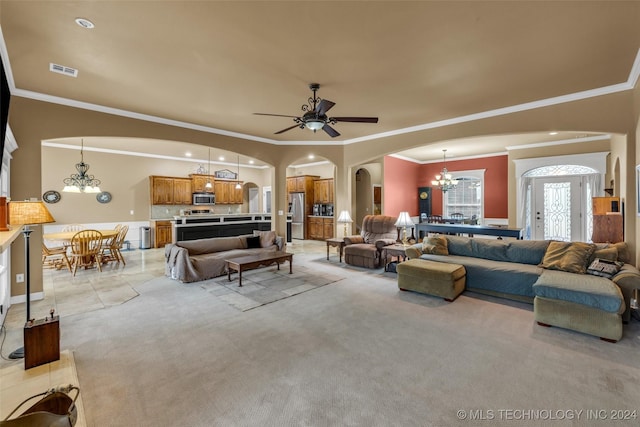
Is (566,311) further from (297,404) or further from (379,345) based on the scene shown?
(297,404)

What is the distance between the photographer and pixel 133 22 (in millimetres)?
2586

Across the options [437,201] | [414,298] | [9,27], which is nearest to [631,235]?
[414,298]

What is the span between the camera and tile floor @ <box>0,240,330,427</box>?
1979mm

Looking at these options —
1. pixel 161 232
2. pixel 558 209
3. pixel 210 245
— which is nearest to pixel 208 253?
pixel 210 245

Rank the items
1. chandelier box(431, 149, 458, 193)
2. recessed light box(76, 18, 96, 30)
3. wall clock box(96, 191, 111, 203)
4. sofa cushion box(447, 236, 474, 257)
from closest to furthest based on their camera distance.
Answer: recessed light box(76, 18, 96, 30) → sofa cushion box(447, 236, 474, 257) → wall clock box(96, 191, 111, 203) → chandelier box(431, 149, 458, 193)

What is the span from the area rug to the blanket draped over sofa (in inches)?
8.5

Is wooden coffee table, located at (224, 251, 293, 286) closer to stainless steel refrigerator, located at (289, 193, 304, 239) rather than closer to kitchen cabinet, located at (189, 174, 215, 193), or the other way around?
stainless steel refrigerator, located at (289, 193, 304, 239)

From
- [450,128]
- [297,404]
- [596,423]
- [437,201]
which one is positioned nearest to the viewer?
[596,423]

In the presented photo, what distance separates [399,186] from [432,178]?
1.72 metres

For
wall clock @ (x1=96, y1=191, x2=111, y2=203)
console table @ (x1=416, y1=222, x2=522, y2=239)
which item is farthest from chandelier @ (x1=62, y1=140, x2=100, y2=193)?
console table @ (x1=416, y1=222, x2=522, y2=239)

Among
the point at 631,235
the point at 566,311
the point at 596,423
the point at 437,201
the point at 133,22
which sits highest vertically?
the point at 133,22

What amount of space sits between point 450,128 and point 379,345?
4589 mm

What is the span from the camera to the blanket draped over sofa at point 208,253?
491 cm

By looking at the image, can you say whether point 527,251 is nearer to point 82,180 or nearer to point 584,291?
point 584,291
